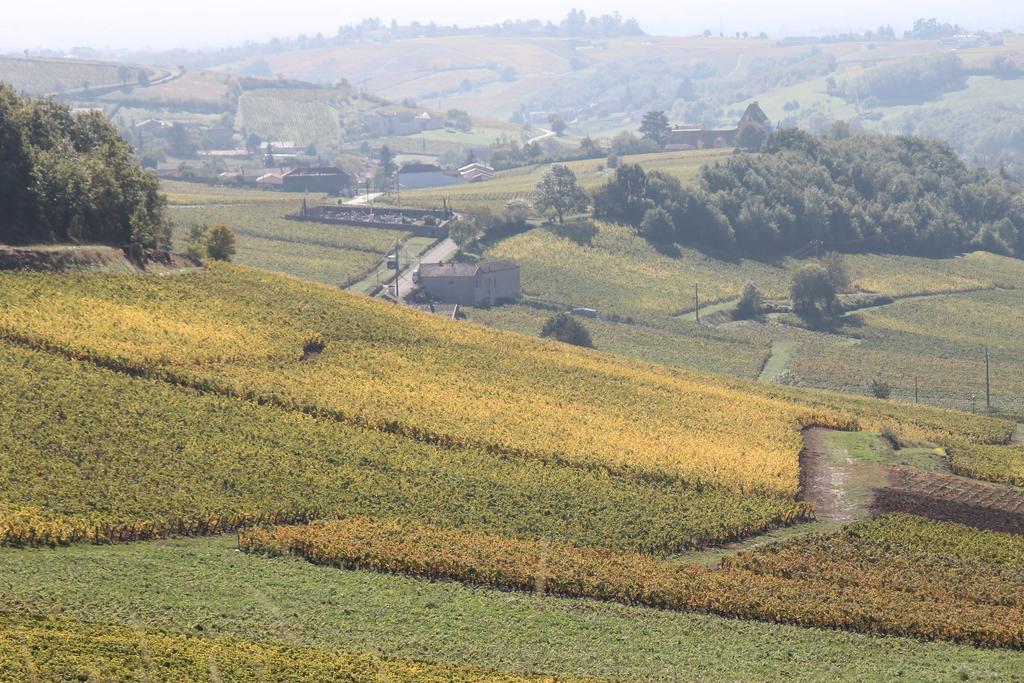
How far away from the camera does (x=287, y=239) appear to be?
18638 cm

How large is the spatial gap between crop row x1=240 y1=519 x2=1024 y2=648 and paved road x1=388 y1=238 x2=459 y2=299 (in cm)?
9611

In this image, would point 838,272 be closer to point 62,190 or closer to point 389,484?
point 62,190

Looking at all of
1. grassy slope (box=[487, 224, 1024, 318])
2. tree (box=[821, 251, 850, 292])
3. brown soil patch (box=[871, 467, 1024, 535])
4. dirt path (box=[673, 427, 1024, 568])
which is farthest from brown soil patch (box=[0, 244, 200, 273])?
tree (box=[821, 251, 850, 292])

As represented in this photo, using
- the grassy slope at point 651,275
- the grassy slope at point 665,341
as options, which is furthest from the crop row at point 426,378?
the grassy slope at point 651,275

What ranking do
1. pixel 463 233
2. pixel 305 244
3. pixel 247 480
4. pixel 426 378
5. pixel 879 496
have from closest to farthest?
1. pixel 247 480
2. pixel 879 496
3. pixel 426 378
4. pixel 305 244
5. pixel 463 233

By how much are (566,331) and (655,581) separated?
275ft

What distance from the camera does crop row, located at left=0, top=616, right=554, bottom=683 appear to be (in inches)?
1779

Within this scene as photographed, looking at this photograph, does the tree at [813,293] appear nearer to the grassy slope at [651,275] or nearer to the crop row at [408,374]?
the grassy slope at [651,275]

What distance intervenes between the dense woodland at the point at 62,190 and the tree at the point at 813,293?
84933 millimetres

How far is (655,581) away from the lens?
59969 mm

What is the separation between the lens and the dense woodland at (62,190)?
98375mm

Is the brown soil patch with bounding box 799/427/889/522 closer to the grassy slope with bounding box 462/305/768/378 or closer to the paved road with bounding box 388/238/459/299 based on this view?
the grassy slope with bounding box 462/305/768/378

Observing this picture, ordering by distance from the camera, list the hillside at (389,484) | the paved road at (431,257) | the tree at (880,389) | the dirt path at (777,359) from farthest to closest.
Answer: the paved road at (431,257) → the dirt path at (777,359) → the tree at (880,389) → the hillside at (389,484)

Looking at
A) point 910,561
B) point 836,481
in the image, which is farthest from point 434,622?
point 836,481
